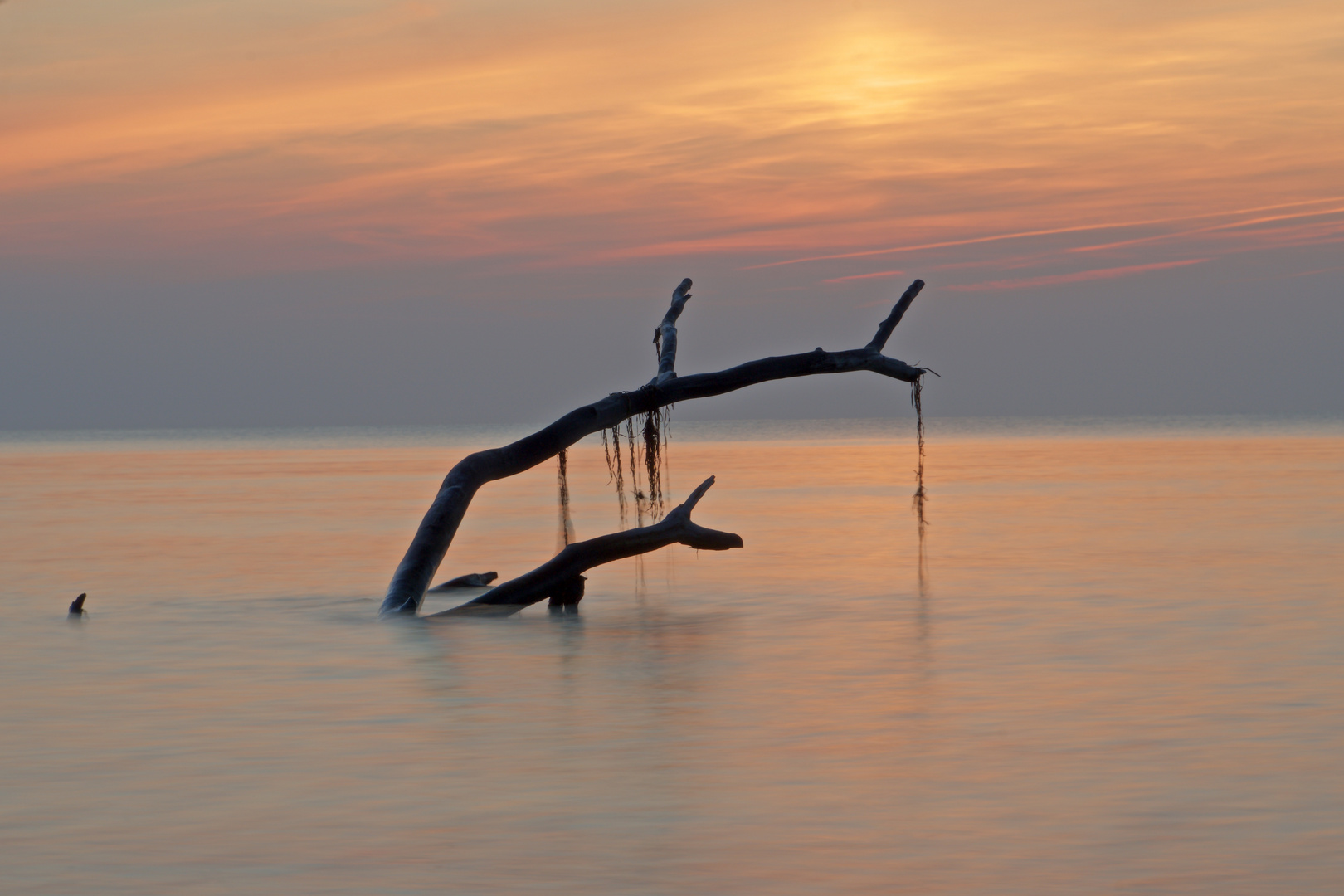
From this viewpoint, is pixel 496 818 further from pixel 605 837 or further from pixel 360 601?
pixel 360 601

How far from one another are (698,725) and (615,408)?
5818 mm

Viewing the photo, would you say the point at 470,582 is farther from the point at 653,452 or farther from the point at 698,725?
the point at 698,725

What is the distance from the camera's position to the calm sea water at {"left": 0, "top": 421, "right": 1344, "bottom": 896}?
10.0 m

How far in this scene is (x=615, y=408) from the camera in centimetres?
1914

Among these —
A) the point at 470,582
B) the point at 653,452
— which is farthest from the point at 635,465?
the point at 470,582

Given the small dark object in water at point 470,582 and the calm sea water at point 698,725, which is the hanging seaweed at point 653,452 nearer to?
the calm sea water at point 698,725

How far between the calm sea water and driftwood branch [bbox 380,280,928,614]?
1373 millimetres

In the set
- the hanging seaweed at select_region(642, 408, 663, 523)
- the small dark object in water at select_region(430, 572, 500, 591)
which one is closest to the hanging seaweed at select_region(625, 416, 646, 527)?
the hanging seaweed at select_region(642, 408, 663, 523)

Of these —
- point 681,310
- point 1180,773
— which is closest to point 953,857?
point 1180,773

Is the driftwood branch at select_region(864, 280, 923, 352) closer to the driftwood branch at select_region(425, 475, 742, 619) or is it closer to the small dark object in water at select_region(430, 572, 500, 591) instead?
the driftwood branch at select_region(425, 475, 742, 619)

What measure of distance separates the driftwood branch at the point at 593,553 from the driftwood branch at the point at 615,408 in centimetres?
110

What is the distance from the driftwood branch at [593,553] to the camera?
62.3ft

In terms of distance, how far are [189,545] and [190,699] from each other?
21.8 metres

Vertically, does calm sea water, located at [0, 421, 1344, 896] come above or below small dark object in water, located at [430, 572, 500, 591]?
below
